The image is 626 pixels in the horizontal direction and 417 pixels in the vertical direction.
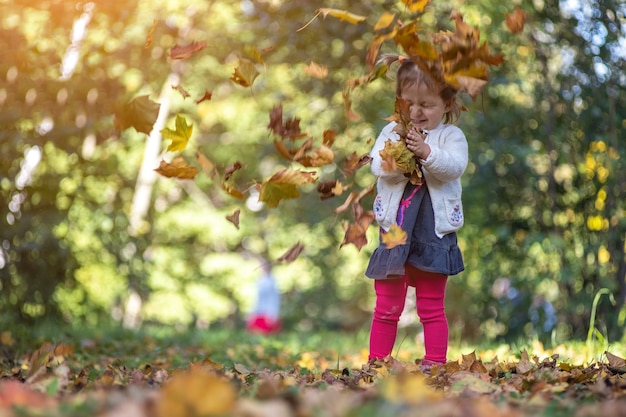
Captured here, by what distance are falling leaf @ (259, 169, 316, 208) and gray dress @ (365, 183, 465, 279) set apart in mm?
399

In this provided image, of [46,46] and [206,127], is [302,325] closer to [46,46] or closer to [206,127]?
[206,127]

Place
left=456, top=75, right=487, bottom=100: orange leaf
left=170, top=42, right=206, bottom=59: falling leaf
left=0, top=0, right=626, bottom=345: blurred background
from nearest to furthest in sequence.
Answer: left=456, top=75, right=487, bottom=100: orange leaf
left=170, top=42, right=206, bottom=59: falling leaf
left=0, top=0, right=626, bottom=345: blurred background

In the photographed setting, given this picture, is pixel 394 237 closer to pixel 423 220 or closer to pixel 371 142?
pixel 423 220

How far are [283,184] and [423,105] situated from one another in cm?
63

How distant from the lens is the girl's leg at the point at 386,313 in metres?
3.22

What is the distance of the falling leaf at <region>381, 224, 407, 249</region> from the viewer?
2.90 m

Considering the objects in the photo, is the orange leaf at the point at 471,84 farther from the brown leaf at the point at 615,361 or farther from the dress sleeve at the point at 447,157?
the brown leaf at the point at 615,361

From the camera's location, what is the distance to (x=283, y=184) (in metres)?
3.11

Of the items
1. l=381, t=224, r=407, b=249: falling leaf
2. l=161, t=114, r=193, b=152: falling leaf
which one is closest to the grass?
l=381, t=224, r=407, b=249: falling leaf

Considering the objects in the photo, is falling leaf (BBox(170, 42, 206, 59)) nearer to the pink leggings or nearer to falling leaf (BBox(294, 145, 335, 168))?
falling leaf (BBox(294, 145, 335, 168))

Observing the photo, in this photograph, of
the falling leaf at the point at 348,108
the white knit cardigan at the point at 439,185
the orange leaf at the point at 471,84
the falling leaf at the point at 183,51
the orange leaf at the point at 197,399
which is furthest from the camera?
the falling leaf at the point at 348,108

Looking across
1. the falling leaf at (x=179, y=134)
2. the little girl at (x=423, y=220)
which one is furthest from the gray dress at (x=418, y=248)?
the falling leaf at (x=179, y=134)

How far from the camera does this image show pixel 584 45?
17.3ft

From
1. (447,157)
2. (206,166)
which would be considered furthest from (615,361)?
(206,166)
